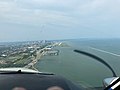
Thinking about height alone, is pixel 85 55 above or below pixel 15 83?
above

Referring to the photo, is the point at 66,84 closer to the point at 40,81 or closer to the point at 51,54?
the point at 40,81

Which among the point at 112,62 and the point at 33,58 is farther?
the point at 33,58

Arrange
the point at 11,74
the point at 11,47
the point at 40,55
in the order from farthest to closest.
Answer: the point at 11,47, the point at 40,55, the point at 11,74

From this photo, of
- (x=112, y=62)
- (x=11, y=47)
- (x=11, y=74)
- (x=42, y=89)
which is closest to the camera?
(x=42, y=89)

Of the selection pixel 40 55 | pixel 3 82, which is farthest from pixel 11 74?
pixel 40 55

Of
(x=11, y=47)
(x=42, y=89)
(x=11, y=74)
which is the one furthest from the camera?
(x=11, y=47)

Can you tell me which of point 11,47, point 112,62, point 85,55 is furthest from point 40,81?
point 11,47

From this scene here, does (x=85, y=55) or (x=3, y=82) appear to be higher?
(x=85, y=55)

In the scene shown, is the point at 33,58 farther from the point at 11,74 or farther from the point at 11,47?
the point at 11,74

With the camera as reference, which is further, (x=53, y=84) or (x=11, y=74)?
(x=11, y=74)
